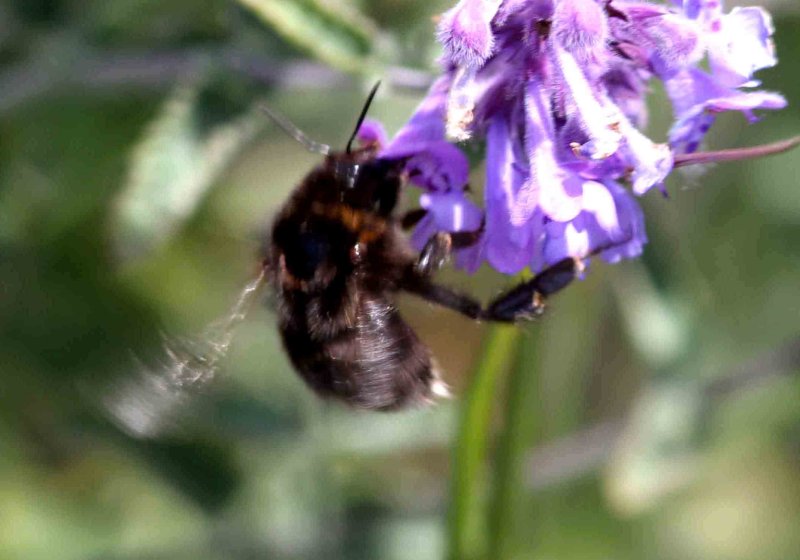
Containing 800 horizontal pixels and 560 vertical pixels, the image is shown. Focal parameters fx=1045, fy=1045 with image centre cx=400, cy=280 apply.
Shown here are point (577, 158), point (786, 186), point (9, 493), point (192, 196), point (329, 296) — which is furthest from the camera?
point (786, 186)

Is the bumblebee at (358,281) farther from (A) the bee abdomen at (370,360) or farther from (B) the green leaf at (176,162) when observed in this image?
(B) the green leaf at (176,162)

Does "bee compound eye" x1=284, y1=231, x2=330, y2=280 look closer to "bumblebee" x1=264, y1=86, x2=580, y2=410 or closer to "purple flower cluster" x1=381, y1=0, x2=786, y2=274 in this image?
"bumblebee" x1=264, y1=86, x2=580, y2=410

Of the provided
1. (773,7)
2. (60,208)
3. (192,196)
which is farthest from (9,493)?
(773,7)

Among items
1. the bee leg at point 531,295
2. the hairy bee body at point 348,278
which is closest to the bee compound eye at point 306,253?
the hairy bee body at point 348,278

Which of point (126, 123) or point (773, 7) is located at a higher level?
point (126, 123)

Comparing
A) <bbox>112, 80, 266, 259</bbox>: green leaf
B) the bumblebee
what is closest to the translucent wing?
the bumblebee

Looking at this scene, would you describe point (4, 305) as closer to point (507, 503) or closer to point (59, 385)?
point (59, 385)

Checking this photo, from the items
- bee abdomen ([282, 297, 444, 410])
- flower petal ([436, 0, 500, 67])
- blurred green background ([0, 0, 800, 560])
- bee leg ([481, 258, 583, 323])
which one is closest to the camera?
flower petal ([436, 0, 500, 67])
